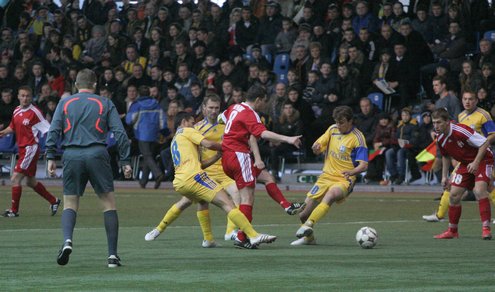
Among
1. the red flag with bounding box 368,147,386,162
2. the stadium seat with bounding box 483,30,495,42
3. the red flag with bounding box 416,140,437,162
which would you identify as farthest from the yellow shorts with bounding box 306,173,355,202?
the stadium seat with bounding box 483,30,495,42

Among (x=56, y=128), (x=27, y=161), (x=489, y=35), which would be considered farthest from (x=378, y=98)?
(x=56, y=128)

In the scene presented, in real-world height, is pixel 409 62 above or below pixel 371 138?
above

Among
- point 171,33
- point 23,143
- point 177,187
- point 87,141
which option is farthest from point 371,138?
point 87,141

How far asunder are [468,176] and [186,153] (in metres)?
4.00

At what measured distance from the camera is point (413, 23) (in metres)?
27.9

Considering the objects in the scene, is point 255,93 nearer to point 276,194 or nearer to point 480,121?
point 276,194

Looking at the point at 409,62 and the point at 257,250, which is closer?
the point at 257,250

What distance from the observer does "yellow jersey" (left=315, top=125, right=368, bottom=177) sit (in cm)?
1455

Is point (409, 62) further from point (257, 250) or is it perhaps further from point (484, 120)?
point (257, 250)

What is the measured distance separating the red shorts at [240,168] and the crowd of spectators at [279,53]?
29.4 feet

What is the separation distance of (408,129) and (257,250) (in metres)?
13.3

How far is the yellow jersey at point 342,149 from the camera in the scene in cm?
1455

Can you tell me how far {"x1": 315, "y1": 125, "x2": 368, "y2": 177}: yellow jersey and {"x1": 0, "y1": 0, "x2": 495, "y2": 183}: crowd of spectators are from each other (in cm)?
781

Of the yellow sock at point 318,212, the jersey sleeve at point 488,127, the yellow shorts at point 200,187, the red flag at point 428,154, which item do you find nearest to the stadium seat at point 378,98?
the red flag at point 428,154
